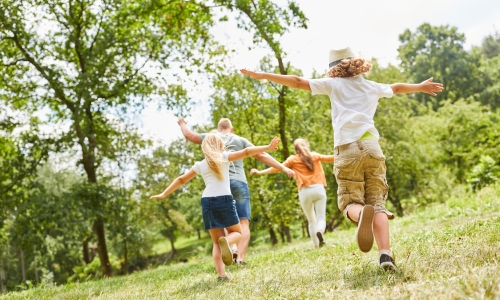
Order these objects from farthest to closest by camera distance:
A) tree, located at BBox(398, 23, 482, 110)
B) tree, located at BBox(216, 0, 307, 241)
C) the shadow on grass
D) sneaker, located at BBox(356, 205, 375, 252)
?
tree, located at BBox(398, 23, 482, 110) → tree, located at BBox(216, 0, 307, 241) → sneaker, located at BBox(356, 205, 375, 252) → the shadow on grass

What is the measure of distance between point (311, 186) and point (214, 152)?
130 inches

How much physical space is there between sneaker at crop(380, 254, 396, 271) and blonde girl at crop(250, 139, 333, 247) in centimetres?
438

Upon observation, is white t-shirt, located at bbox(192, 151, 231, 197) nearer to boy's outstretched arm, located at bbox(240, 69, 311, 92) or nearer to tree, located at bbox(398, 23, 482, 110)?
boy's outstretched arm, located at bbox(240, 69, 311, 92)

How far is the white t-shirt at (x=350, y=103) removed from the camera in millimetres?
4516

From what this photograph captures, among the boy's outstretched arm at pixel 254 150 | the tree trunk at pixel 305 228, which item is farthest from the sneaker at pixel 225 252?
the tree trunk at pixel 305 228

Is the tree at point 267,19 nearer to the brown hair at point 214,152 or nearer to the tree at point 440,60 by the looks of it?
the brown hair at point 214,152

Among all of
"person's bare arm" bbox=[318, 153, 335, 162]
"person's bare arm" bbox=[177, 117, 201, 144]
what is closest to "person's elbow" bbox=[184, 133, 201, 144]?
"person's bare arm" bbox=[177, 117, 201, 144]

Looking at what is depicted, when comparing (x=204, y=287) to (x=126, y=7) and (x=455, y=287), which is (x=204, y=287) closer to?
(x=455, y=287)

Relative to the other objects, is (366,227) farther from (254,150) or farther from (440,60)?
Result: (440,60)

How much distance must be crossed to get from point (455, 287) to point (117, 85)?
14532 millimetres

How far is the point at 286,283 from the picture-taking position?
4.38 metres

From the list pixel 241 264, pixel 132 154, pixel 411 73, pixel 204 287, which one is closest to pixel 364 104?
pixel 204 287

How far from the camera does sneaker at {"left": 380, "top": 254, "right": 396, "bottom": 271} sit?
409cm

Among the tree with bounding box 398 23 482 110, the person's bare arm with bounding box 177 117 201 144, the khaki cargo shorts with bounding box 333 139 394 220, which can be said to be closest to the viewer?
the khaki cargo shorts with bounding box 333 139 394 220
